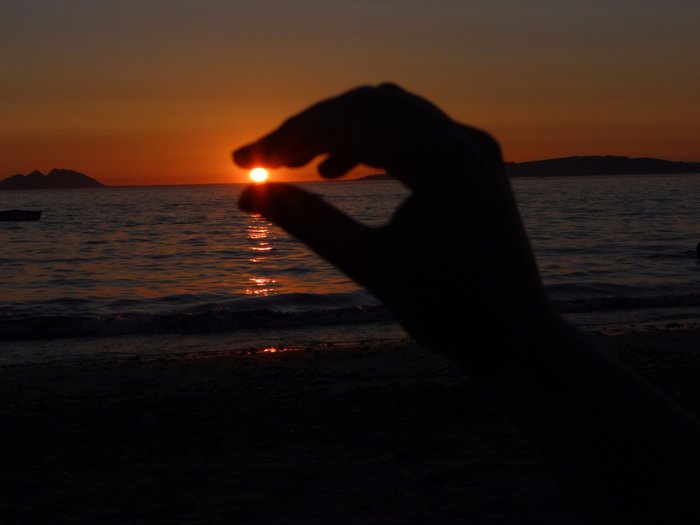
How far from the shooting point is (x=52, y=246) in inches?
1350

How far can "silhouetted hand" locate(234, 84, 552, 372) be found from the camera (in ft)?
2.51

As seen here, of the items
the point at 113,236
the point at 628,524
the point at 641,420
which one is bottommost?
the point at 113,236

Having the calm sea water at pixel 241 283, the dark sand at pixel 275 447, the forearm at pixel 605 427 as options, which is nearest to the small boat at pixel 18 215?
the calm sea water at pixel 241 283

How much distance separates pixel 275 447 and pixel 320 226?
583cm

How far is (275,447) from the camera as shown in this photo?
6426 millimetres

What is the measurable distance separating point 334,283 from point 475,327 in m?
Answer: 18.2

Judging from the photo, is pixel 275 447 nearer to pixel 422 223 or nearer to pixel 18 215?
pixel 422 223

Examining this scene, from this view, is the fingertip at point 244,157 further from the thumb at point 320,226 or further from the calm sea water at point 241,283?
the calm sea water at point 241,283

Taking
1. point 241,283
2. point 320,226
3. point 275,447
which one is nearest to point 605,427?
point 320,226

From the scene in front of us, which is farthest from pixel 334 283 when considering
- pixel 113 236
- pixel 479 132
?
pixel 113 236

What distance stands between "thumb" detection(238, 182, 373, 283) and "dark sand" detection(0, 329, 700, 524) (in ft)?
14.2

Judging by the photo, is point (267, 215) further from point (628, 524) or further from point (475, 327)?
point (628, 524)

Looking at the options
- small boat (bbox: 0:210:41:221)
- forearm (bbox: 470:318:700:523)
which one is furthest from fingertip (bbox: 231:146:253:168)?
small boat (bbox: 0:210:41:221)

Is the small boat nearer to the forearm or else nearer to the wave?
the wave
